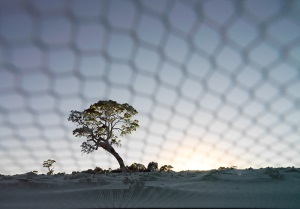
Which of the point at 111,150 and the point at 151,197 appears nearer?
the point at 151,197

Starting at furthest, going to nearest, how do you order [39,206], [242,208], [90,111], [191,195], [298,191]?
[90,111], [298,191], [191,195], [39,206], [242,208]

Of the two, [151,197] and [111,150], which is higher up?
[111,150]

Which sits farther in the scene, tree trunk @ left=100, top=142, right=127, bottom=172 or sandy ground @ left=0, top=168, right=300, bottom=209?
tree trunk @ left=100, top=142, right=127, bottom=172

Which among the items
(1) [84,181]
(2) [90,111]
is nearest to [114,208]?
(1) [84,181]

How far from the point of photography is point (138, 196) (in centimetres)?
177

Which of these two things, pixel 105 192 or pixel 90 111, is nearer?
pixel 105 192

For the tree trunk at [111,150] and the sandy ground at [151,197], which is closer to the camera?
the sandy ground at [151,197]

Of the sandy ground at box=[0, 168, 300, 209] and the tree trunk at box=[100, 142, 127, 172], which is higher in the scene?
the tree trunk at box=[100, 142, 127, 172]

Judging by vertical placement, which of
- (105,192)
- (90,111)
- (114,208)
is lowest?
(114,208)

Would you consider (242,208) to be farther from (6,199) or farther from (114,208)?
(6,199)

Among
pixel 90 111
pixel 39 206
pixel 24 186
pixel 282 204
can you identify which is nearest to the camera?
pixel 282 204

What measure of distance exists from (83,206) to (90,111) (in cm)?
1288

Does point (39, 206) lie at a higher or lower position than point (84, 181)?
lower

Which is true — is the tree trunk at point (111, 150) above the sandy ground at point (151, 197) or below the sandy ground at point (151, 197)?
above
